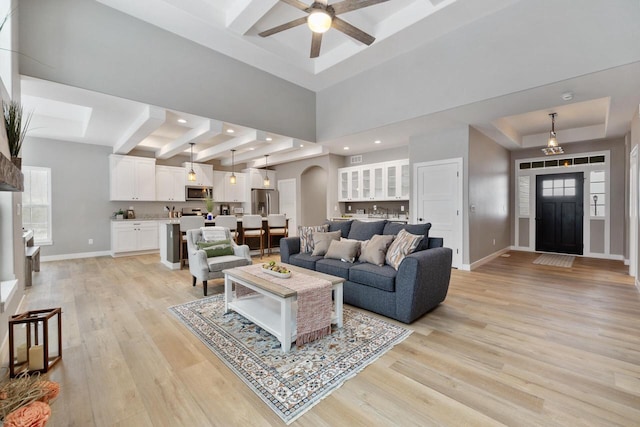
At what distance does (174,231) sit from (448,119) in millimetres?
A: 5424

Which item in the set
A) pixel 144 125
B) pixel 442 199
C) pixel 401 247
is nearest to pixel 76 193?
pixel 144 125

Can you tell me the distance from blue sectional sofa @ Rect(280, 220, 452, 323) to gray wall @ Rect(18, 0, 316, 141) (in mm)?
3257

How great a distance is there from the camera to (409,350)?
2.36 metres

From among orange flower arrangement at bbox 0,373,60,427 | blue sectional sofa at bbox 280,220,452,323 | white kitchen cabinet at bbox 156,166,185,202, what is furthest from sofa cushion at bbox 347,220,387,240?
white kitchen cabinet at bbox 156,166,185,202

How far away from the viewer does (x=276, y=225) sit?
688cm

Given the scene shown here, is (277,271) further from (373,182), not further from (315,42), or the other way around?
(373,182)

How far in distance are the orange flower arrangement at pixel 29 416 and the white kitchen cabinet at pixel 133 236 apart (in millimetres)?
6374

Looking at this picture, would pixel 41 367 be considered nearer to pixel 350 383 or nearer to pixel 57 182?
pixel 350 383

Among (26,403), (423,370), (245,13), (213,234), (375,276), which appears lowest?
(423,370)

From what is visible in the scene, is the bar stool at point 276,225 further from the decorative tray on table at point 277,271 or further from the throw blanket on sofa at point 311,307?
the throw blanket on sofa at point 311,307

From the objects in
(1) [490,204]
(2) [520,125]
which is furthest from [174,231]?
(2) [520,125]

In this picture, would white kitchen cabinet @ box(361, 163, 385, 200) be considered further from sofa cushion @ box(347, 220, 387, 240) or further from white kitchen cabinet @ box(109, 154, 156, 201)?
white kitchen cabinet @ box(109, 154, 156, 201)

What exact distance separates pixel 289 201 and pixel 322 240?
511cm

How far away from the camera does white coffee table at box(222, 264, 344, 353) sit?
231 cm
